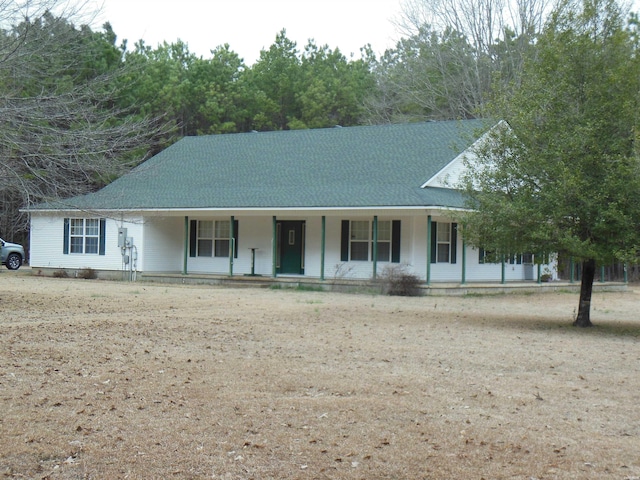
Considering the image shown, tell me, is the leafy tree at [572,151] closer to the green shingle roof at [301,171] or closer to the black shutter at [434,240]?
the green shingle roof at [301,171]

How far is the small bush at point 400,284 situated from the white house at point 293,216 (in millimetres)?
690

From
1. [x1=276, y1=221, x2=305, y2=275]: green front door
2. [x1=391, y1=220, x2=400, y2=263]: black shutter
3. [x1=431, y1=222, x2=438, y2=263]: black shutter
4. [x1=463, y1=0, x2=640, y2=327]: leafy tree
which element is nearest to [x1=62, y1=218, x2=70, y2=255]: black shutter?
[x1=276, y1=221, x2=305, y2=275]: green front door

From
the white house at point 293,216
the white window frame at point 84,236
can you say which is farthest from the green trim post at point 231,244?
the white window frame at point 84,236

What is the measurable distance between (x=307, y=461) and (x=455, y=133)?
23.9 metres

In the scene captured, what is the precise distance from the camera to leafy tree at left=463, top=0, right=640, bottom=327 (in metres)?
15.4

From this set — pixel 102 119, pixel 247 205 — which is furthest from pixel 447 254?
pixel 102 119

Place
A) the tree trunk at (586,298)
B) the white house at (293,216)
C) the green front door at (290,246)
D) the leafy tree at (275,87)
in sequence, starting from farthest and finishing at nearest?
the leafy tree at (275,87) < the green front door at (290,246) < the white house at (293,216) < the tree trunk at (586,298)

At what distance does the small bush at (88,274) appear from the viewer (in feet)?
96.4

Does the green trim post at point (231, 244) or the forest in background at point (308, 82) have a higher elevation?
the forest in background at point (308, 82)

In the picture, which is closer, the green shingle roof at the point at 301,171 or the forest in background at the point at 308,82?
the green shingle roof at the point at 301,171

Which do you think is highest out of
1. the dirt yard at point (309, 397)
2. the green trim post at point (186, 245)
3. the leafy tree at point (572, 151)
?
the leafy tree at point (572, 151)

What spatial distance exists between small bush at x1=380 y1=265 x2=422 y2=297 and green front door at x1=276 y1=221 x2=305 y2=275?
4.66m

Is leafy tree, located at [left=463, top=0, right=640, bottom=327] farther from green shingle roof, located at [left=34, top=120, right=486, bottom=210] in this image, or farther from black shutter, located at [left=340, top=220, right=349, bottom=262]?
black shutter, located at [left=340, top=220, right=349, bottom=262]

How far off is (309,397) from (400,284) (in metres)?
15.2
